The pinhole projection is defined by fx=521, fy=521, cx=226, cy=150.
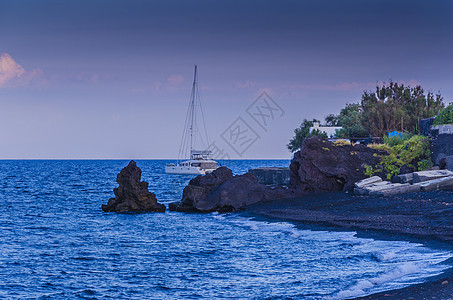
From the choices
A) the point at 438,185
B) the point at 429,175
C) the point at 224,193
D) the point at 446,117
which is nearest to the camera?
the point at 438,185

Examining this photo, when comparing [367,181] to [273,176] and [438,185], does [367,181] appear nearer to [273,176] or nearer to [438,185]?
[438,185]

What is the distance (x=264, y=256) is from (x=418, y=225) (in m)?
5.83

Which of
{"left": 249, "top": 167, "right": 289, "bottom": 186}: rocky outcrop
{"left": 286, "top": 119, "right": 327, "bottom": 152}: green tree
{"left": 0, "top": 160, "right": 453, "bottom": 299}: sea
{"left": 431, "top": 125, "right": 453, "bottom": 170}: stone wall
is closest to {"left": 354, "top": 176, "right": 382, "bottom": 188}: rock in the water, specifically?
{"left": 431, "top": 125, "right": 453, "bottom": 170}: stone wall

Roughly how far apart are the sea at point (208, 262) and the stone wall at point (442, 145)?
10.6 meters

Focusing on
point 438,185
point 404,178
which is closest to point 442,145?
point 404,178

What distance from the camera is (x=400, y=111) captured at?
54438mm

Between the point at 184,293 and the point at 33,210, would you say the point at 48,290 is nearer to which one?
the point at 184,293

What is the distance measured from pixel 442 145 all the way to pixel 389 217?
10.5 metres

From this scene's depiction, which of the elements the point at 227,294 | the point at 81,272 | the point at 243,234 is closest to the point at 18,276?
the point at 81,272

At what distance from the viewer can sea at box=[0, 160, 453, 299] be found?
12938 mm

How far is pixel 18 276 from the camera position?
51.6ft

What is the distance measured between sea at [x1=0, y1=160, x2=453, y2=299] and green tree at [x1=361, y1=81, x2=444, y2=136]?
3252 cm

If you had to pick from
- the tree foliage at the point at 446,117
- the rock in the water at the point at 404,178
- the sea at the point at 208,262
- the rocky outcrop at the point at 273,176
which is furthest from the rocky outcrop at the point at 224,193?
the tree foliage at the point at 446,117

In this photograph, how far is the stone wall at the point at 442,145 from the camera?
28494 millimetres
